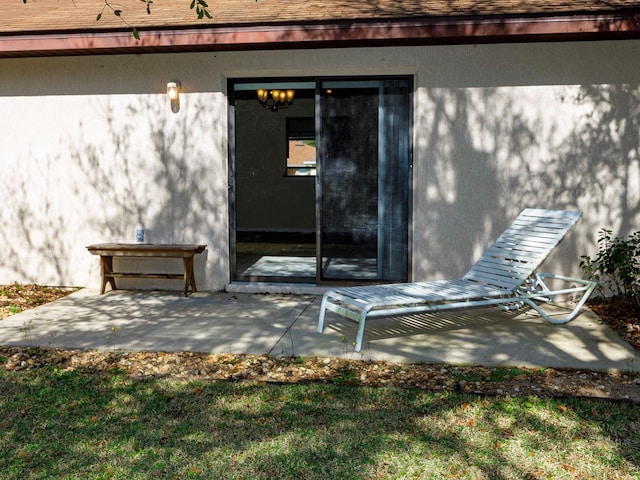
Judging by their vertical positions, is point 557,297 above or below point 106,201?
below

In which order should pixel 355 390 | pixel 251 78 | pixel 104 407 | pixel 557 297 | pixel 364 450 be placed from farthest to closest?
1. pixel 251 78
2. pixel 557 297
3. pixel 355 390
4. pixel 104 407
5. pixel 364 450

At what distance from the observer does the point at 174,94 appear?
7.77 meters

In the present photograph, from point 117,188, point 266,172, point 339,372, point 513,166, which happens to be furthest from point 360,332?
point 266,172

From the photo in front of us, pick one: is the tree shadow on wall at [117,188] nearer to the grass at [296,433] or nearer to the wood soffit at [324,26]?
the wood soffit at [324,26]

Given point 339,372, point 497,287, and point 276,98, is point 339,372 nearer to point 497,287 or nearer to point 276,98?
point 497,287

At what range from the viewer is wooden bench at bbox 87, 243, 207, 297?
24.5 ft

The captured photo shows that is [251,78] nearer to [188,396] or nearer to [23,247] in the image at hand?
[23,247]

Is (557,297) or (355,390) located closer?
(355,390)

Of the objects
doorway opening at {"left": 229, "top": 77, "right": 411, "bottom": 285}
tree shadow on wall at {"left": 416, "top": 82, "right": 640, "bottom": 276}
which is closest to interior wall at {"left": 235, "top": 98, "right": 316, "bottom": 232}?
doorway opening at {"left": 229, "top": 77, "right": 411, "bottom": 285}

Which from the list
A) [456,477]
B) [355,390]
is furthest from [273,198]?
[456,477]

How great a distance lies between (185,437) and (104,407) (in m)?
0.72

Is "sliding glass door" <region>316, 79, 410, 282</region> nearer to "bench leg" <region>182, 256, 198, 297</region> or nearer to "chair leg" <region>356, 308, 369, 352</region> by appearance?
"bench leg" <region>182, 256, 198, 297</region>

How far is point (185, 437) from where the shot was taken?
11.9 feet

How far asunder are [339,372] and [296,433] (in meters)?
1.13
